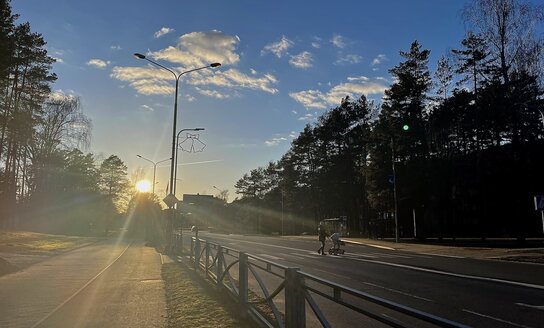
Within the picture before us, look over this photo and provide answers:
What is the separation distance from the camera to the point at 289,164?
82.4 metres

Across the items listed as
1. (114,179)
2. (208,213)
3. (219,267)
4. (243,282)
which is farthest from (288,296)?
(208,213)

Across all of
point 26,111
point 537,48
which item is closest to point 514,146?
point 537,48

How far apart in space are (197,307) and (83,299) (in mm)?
3659

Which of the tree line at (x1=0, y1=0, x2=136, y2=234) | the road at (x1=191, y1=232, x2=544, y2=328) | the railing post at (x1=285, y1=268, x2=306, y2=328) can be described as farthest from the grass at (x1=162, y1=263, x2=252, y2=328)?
the tree line at (x1=0, y1=0, x2=136, y2=234)

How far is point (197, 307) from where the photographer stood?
8.70m

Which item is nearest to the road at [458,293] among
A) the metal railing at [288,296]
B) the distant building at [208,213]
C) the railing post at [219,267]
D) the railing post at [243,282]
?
the metal railing at [288,296]

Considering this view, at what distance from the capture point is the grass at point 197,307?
7.42 meters

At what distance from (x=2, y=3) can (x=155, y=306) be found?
967 inches

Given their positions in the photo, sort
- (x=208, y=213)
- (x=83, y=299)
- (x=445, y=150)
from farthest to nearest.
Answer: (x=208, y=213) < (x=445, y=150) < (x=83, y=299)

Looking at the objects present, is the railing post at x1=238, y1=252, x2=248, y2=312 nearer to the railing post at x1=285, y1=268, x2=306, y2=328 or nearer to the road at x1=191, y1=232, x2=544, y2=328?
the road at x1=191, y1=232, x2=544, y2=328

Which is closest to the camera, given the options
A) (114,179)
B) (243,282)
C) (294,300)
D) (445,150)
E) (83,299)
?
(294,300)

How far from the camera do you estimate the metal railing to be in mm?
3240

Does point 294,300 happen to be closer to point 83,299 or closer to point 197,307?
point 197,307

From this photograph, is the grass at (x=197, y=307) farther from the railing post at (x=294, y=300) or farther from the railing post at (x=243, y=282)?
the railing post at (x=294, y=300)
